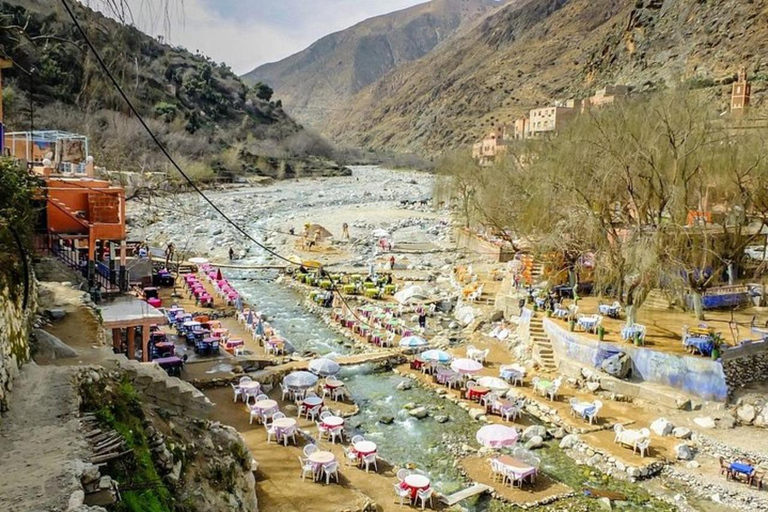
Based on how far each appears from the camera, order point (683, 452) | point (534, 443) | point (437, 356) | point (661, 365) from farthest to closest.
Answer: point (437, 356)
point (661, 365)
point (534, 443)
point (683, 452)

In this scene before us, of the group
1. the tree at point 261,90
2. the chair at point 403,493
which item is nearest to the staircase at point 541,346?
the chair at point 403,493

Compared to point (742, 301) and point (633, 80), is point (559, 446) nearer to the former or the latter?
point (742, 301)

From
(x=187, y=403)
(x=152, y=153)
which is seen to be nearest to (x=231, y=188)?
(x=152, y=153)

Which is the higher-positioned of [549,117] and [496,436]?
[549,117]

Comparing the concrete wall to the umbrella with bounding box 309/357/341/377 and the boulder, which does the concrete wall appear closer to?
the boulder

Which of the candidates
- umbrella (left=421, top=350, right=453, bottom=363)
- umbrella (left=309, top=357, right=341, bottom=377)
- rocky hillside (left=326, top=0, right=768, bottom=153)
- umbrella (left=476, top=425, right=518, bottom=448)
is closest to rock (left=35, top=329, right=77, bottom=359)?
umbrella (left=309, top=357, right=341, bottom=377)

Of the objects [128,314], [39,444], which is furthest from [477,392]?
[39,444]

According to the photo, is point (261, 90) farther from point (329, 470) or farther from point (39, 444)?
point (39, 444)
